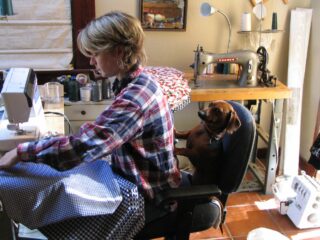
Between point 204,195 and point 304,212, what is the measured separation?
49.0 inches

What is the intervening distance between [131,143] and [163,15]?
1.46m

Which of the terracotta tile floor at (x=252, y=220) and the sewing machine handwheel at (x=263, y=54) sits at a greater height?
the sewing machine handwheel at (x=263, y=54)

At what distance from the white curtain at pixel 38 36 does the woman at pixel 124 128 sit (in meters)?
1.20

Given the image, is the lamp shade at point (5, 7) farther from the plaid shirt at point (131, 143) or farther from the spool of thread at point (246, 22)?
the spool of thread at point (246, 22)

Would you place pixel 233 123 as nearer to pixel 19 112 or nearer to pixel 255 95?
pixel 19 112

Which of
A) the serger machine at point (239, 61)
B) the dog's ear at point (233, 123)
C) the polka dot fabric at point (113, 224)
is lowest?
the polka dot fabric at point (113, 224)

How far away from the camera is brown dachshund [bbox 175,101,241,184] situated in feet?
4.64

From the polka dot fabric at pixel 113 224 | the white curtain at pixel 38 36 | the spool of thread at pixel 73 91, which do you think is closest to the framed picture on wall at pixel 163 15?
the white curtain at pixel 38 36

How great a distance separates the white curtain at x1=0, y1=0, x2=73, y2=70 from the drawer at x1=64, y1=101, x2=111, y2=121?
419 mm

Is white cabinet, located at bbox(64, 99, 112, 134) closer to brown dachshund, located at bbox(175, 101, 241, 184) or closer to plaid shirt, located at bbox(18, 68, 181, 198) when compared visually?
brown dachshund, located at bbox(175, 101, 241, 184)

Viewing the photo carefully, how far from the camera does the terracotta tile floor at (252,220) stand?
2.25 metres

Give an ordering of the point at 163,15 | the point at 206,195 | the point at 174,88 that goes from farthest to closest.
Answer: the point at 163,15 → the point at 174,88 → the point at 206,195

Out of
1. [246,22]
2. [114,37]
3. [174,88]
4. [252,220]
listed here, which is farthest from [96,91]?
[252,220]

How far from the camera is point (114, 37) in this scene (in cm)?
123
